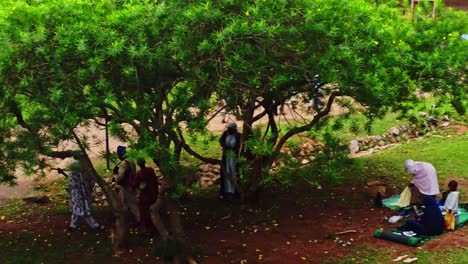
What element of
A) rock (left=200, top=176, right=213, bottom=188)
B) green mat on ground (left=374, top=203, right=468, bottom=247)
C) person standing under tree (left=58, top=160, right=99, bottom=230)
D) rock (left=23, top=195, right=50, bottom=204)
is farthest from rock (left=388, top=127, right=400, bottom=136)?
rock (left=23, top=195, right=50, bottom=204)

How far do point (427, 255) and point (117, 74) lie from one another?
4435 mm

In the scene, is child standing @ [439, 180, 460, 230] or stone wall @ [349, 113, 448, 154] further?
stone wall @ [349, 113, 448, 154]

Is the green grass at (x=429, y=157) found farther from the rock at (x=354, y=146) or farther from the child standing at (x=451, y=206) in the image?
the child standing at (x=451, y=206)

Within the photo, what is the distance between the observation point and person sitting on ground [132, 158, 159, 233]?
28.8ft

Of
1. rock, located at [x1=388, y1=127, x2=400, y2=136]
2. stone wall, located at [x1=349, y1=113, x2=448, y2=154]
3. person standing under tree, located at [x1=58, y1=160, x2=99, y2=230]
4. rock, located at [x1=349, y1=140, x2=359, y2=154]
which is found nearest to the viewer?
person standing under tree, located at [x1=58, y1=160, x2=99, y2=230]

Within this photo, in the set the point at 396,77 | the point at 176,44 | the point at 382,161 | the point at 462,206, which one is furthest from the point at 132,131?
the point at 382,161

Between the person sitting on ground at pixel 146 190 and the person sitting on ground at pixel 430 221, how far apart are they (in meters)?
3.76

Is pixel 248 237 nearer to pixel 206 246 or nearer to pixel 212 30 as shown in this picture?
pixel 206 246

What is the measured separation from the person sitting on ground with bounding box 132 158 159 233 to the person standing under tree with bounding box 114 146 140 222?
12 cm

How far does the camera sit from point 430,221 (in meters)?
8.04

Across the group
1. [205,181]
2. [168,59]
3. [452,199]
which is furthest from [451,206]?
[205,181]

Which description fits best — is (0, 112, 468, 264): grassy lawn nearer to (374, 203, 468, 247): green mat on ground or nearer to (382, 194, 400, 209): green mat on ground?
(374, 203, 468, 247): green mat on ground

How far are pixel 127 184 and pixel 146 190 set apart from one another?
317 millimetres

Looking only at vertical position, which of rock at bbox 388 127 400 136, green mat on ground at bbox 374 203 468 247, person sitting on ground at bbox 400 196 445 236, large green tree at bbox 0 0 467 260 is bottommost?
green mat on ground at bbox 374 203 468 247
